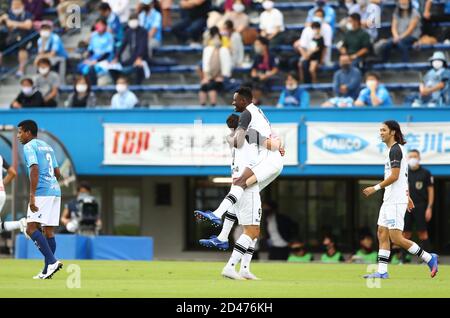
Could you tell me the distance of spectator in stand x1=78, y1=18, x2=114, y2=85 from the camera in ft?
97.9

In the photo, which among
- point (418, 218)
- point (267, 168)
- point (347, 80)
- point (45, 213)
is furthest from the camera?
point (347, 80)

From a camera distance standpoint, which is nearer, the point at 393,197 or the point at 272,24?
the point at 393,197

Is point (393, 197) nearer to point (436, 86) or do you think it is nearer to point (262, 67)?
point (436, 86)

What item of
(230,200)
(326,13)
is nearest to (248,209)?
(230,200)

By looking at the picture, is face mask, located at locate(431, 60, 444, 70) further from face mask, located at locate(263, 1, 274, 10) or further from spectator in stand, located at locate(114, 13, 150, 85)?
spectator in stand, located at locate(114, 13, 150, 85)

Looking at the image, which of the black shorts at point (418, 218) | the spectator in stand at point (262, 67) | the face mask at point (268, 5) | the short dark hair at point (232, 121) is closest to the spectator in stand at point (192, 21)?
the face mask at point (268, 5)

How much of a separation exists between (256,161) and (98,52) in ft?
47.8

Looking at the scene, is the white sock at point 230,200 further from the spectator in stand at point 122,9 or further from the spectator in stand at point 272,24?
the spectator in stand at point 122,9

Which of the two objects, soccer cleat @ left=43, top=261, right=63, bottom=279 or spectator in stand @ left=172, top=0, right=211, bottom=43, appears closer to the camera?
soccer cleat @ left=43, top=261, right=63, bottom=279

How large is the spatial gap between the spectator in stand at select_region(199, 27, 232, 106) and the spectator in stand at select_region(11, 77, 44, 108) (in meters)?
3.76

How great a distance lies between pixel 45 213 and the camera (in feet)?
56.0

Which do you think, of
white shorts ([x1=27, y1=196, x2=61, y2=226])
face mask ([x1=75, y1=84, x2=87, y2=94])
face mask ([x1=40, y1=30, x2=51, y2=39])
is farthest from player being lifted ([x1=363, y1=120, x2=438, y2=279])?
face mask ([x1=40, y1=30, x2=51, y2=39])
